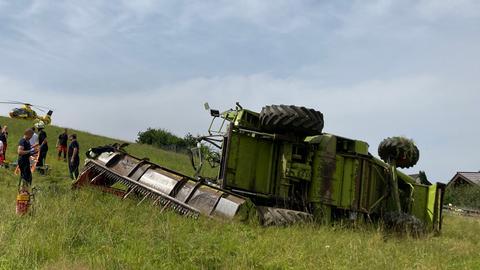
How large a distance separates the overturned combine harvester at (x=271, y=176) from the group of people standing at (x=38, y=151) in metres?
2.61

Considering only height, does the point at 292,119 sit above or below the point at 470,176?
below

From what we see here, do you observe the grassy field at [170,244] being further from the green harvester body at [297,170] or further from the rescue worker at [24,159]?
the rescue worker at [24,159]

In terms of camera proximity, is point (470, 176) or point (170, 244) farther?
point (470, 176)

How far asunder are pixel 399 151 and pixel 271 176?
343cm

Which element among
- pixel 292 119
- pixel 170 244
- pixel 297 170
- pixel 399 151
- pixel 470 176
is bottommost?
pixel 170 244

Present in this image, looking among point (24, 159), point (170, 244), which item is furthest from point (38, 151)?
point (170, 244)

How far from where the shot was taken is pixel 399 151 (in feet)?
36.4

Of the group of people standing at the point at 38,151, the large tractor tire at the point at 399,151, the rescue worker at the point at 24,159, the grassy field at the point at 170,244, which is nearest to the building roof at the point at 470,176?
the large tractor tire at the point at 399,151

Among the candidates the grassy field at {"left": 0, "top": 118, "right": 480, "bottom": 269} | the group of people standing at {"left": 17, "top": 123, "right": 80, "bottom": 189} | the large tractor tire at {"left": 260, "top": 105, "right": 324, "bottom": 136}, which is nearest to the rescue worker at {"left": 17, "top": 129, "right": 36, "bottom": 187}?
the group of people standing at {"left": 17, "top": 123, "right": 80, "bottom": 189}

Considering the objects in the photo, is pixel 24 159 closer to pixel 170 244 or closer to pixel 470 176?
pixel 170 244

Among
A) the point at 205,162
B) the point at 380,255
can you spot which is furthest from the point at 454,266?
the point at 205,162

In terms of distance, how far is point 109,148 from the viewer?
32.8 feet

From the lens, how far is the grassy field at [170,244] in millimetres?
5391

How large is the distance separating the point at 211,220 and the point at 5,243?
294 cm
